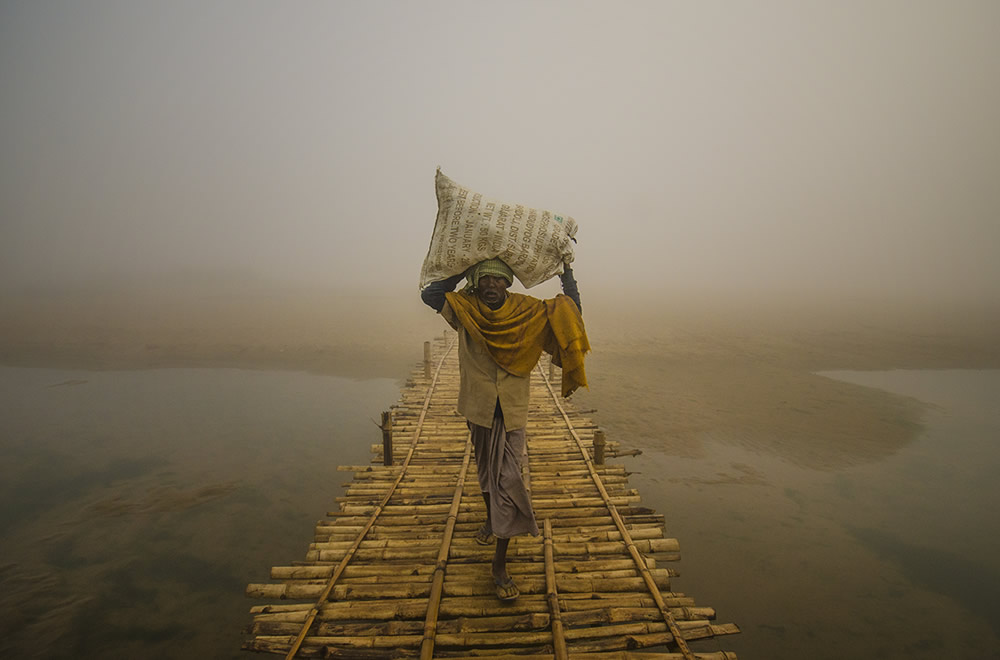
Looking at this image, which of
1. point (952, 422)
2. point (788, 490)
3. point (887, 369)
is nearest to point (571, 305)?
point (788, 490)

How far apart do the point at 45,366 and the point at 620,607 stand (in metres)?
19.3

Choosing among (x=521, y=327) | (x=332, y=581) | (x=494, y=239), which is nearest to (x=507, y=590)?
(x=332, y=581)

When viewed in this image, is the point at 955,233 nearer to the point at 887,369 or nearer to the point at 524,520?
the point at 887,369

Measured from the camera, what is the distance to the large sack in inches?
97.2

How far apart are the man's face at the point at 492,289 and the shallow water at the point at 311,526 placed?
4.09 meters

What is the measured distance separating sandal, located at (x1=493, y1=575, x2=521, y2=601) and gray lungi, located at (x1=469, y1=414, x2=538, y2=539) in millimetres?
260

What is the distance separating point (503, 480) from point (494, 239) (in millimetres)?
1444

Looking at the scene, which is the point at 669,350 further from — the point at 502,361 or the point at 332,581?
the point at 332,581

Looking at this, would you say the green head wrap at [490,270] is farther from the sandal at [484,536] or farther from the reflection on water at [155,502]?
the reflection on water at [155,502]

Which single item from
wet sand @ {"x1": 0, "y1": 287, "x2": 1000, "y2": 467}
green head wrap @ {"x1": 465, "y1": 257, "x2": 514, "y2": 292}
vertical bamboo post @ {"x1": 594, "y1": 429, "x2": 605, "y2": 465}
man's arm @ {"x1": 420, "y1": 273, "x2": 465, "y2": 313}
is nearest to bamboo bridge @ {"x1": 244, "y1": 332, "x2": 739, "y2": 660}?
vertical bamboo post @ {"x1": 594, "y1": 429, "x2": 605, "y2": 465}

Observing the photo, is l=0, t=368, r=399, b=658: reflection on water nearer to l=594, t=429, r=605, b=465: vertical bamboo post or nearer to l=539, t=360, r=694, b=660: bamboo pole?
l=539, t=360, r=694, b=660: bamboo pole

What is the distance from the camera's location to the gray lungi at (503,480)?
251cm

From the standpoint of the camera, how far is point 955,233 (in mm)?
91875

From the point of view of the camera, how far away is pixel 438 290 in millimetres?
2551
